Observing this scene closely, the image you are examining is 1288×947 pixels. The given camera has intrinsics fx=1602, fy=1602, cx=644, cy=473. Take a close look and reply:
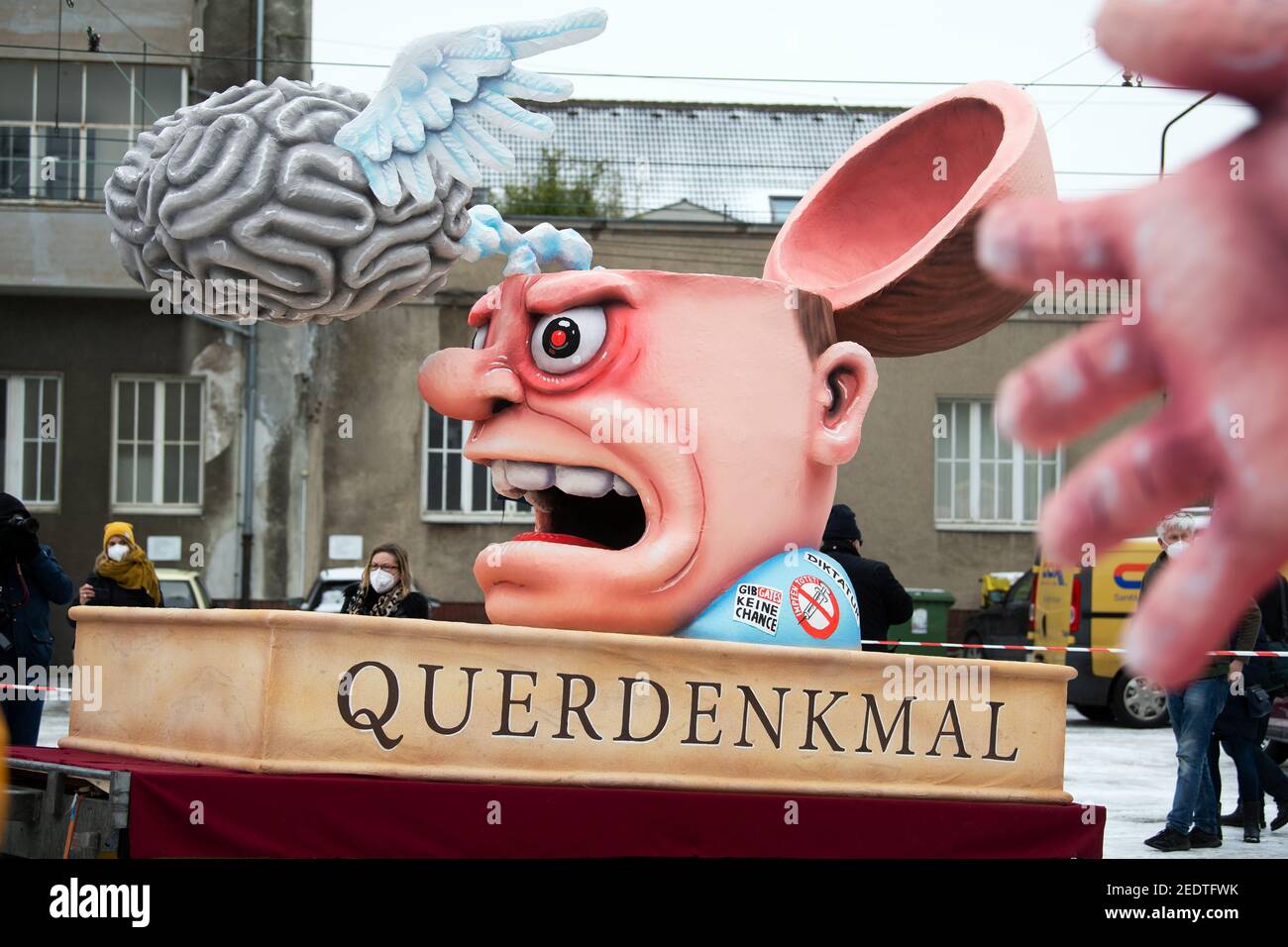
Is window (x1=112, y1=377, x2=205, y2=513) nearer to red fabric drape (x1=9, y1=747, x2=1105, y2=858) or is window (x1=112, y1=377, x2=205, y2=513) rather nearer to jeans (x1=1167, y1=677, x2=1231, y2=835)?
jeans (x1=1167, y1=677, x2=1231, y2=835)

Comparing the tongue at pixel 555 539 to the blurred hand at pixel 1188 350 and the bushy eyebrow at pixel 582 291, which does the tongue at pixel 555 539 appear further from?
the blurred hand at pixel 1188 350

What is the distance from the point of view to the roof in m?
23.5

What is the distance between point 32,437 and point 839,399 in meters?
14.0

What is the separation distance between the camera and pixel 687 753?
4.82m

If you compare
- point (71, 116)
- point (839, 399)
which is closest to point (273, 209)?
point (839, 399)

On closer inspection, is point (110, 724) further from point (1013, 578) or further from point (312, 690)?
point (1013, 578)

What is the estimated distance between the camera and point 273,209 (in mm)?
4887

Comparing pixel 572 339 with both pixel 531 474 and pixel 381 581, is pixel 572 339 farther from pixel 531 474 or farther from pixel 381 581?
pixel 381 581

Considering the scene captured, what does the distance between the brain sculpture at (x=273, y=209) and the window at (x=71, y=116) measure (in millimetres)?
12786

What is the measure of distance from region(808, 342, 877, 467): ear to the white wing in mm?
1240

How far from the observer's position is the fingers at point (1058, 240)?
54.0 inches
